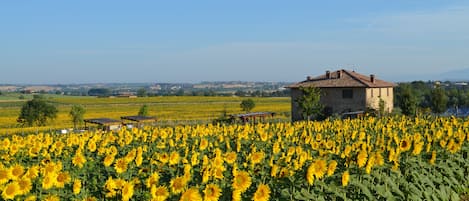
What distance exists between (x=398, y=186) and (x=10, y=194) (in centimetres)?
441

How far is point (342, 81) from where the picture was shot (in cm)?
4172

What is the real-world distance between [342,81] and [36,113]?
1032 inches

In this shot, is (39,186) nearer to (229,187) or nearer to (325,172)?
(229,187)

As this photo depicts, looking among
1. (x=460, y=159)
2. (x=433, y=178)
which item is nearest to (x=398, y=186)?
(x=433, y=178)

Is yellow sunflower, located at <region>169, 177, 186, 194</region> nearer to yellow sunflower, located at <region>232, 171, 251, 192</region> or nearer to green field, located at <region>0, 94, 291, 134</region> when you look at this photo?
yellow sunflower, located at <region>232, 171, 251, 192</region>

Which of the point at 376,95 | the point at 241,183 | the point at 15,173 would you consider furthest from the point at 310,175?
the point at 376,95

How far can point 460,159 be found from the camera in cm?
865

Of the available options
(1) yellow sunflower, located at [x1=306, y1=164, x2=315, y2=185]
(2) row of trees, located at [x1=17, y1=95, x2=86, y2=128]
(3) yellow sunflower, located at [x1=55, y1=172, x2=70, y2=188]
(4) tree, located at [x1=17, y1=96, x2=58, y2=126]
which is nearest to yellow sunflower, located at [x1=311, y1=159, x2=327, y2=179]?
(1) yellow sunflower, located at [x1=306, y1=164, x2=315, y2=185]

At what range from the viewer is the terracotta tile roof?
4081 centimetres

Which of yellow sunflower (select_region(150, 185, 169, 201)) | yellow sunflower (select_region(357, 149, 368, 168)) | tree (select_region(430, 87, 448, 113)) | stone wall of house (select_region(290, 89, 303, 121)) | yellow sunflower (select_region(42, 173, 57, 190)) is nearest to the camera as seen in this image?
yellow sunflower (select_region(150, 185, 169, 201))

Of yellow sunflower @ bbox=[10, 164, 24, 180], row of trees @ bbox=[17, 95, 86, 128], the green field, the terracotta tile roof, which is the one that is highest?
the terracotta tile roof

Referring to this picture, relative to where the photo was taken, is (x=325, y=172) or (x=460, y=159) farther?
(x=460, y=159)

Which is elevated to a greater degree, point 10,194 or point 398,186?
point 10,194

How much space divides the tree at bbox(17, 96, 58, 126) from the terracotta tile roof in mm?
22045
